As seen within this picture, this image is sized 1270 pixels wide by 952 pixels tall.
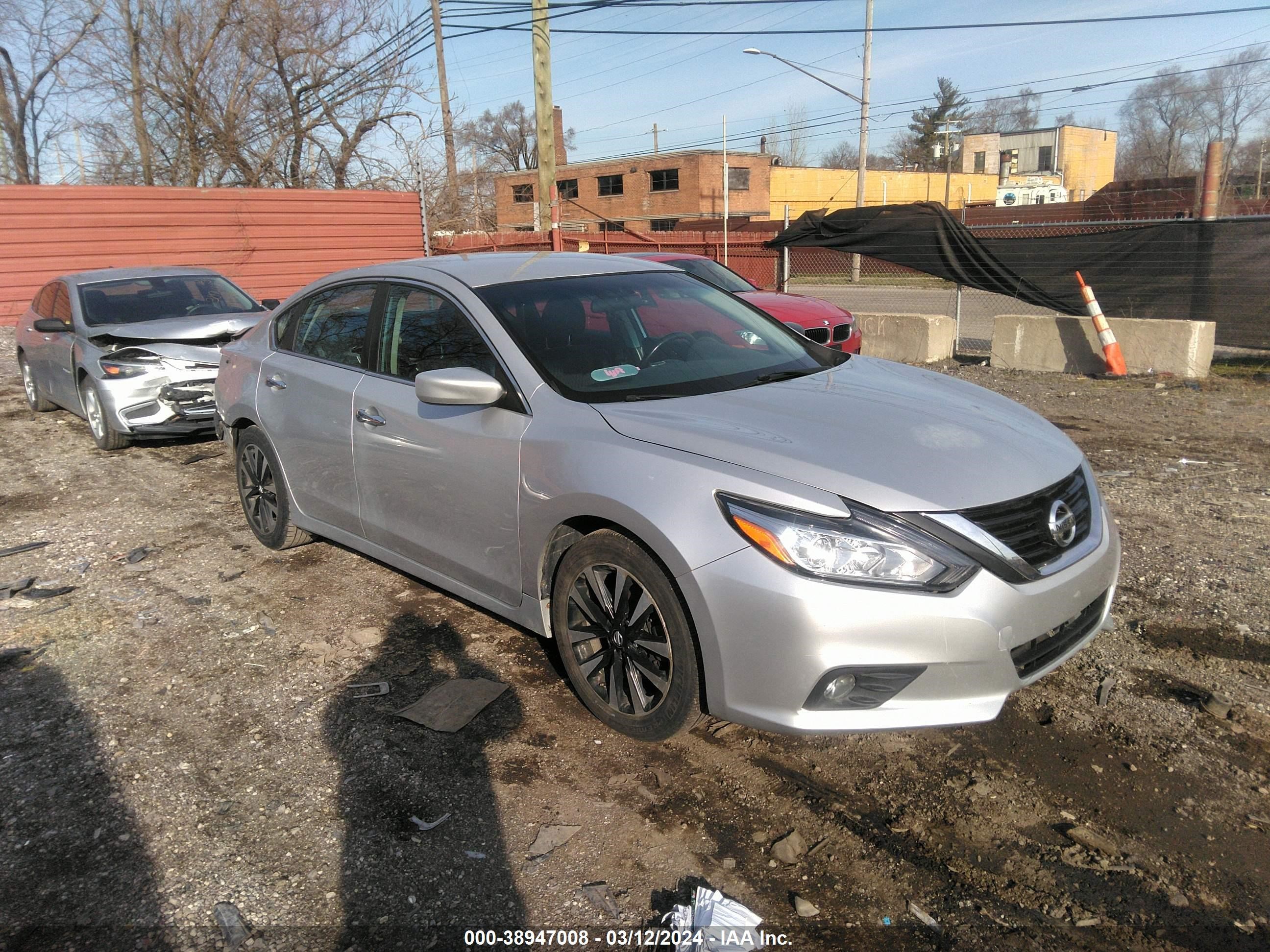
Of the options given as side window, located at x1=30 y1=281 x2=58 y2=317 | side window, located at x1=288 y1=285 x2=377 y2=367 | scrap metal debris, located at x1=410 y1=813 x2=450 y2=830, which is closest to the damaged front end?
side window, located at x1=30 y1=281 x2=58 y2=317

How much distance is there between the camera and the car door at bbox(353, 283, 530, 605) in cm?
364

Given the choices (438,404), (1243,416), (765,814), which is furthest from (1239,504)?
(438,404)

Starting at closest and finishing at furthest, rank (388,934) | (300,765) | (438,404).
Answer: (388,934) → (300,765) → (438,404)

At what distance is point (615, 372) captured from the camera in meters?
3.75

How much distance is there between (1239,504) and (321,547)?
5.71 m

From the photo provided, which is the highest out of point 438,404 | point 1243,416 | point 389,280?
point 389,280

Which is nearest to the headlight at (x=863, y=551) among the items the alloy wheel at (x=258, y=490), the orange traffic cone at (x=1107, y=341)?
the alloy wheel at (x=258, y=490)

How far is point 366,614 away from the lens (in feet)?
15.2

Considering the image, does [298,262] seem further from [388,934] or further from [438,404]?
[388,934]

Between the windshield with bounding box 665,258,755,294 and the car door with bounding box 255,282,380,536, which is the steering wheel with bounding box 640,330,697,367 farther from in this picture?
the windshield with bounding box 665,258,755,294

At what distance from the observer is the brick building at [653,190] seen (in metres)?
52.4

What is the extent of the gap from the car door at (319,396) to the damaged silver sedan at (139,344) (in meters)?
2.97

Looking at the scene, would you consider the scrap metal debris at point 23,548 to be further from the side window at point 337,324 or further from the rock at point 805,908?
the rock at point 805,908

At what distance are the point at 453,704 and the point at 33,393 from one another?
29.7ft
